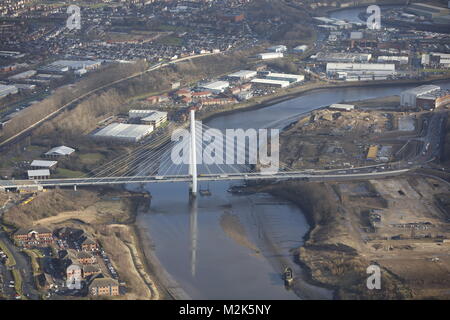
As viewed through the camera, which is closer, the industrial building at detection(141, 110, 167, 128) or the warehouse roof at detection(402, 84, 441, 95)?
the industrial building at detection(141, 110, 167, 128)

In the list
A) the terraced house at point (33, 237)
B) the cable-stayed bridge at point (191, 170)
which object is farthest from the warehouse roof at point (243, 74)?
the terraced house at point (33, 237)

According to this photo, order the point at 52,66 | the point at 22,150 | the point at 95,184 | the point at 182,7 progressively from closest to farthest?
the point at 95,184
the point at 22,150
the point at 52,66
the point at 182,7

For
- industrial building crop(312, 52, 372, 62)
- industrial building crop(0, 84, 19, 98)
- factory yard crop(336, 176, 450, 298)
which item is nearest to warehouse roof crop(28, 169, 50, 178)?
factory yard crop(336, 176, 450, 298)

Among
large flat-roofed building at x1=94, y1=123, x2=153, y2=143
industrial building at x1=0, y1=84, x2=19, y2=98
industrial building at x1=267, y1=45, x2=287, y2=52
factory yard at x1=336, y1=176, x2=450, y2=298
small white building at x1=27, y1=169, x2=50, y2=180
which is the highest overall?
industrial building at x1=267, y1=45, x2=287, y2=52

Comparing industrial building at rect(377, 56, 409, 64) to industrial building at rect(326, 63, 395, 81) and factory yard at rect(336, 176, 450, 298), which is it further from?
factory yard at rect(336, 176, 450, 298)

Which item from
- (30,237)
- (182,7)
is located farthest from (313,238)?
(182,7)

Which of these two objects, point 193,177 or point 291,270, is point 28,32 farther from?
point 291,270
